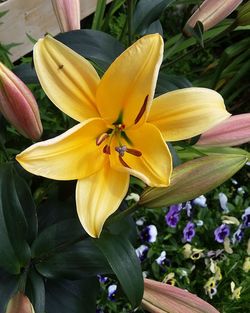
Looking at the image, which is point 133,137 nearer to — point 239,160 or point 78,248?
point 239,160

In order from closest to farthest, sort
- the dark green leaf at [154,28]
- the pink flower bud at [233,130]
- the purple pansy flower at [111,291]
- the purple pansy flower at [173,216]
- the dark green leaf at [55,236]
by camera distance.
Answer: the pink flower bud at [233,130], the dark green leaf at [55,236], the dark green leaf at [154,28], the purple pansy flower at [111,291], the purple pansy flower at [173,216]

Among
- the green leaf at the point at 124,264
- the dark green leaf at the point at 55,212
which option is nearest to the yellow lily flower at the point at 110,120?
the green leaf at the point at 124,264

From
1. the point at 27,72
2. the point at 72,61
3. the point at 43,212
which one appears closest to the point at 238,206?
the point at 43,212

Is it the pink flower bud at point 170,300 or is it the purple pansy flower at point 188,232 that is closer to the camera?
the pink flower bud at point 170,300

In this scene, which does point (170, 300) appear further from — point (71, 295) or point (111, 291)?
point (111, 291)

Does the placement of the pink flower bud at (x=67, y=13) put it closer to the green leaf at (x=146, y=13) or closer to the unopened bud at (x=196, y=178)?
the green leaf at (x=146, y=13)

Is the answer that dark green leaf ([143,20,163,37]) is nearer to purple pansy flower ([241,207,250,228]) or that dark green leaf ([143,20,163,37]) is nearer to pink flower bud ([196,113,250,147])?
pink flower bud ([196,113,250,147])
